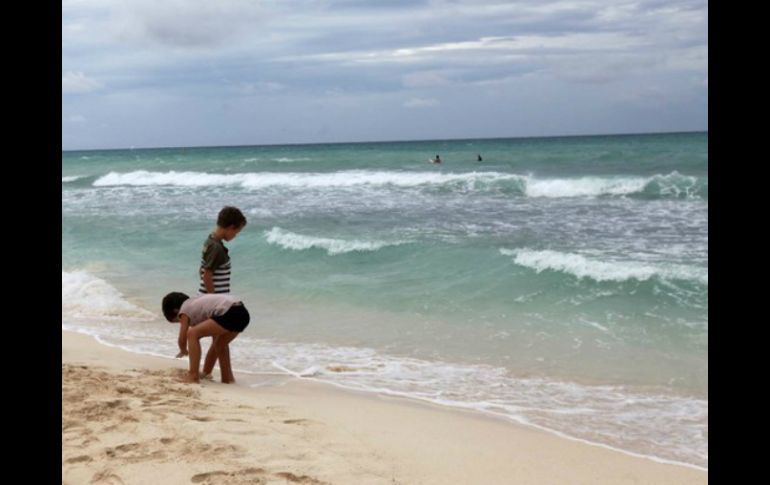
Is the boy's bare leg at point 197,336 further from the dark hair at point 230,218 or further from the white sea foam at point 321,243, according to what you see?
the white sea foam at point 321,243

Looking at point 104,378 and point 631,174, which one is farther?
point 631,174

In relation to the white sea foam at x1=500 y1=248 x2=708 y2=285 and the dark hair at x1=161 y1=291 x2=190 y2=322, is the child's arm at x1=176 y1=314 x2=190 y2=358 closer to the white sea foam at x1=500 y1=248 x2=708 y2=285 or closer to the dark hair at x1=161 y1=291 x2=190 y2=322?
the dark hair at x1=161 y1=291 x2=190 y2=322

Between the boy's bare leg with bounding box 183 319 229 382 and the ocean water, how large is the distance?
0.94 meters

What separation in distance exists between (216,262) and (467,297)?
17.5ft

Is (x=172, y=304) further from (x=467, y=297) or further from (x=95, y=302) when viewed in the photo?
(x=467, y=297)

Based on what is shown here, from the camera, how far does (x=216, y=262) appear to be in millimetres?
5965

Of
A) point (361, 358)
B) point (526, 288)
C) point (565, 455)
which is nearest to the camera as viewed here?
point (565, 455)

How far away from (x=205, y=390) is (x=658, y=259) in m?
8.46

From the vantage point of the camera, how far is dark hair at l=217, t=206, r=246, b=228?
19.1ft

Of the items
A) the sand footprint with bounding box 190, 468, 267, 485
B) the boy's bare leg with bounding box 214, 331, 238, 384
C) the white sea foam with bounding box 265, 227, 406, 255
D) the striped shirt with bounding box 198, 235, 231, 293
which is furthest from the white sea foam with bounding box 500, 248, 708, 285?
the sand footprint with bounding box 190, 468, 267, 485

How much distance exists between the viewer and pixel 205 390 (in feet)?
19.1

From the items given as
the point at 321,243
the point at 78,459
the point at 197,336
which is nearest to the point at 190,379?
the point at 197,336
